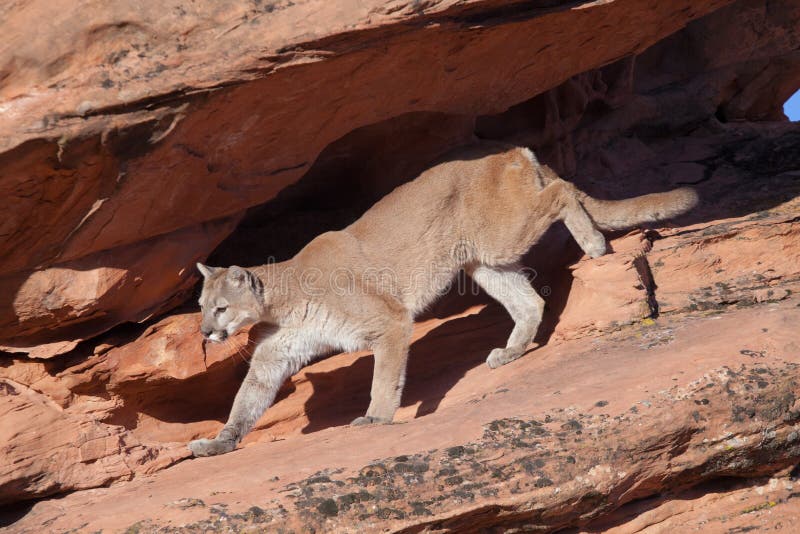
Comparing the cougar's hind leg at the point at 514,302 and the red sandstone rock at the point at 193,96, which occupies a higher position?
the red sandstone rock at the point at 193,96

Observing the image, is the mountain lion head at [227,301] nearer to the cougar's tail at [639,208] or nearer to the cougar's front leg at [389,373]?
the cougar's front leg at [389,373]

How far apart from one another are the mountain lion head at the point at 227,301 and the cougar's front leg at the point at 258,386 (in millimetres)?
299

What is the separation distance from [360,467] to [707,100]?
5730 millimetres

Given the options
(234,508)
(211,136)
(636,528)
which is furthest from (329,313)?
(636,528)

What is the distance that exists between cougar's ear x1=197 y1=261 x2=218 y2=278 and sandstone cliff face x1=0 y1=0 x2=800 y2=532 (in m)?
0.11

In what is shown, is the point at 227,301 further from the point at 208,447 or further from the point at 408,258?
the point at 408,258

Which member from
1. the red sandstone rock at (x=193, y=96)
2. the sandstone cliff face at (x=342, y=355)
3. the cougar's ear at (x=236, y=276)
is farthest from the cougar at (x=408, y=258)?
the red sandstone rock at (x=193, y=96)

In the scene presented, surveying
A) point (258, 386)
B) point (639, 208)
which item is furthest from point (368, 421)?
point (639, 208)

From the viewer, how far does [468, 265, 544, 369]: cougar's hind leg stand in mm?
6020

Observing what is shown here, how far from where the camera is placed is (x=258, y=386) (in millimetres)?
6016

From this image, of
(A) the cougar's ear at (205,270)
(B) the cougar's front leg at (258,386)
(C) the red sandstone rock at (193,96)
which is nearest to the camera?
(C) the red sandstone rock at (193,96)

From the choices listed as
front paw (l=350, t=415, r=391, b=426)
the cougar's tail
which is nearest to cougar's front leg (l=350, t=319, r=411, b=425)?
front paw (l=350, t=415, r=391, b=426)

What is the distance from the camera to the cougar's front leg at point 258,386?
580 centimetres

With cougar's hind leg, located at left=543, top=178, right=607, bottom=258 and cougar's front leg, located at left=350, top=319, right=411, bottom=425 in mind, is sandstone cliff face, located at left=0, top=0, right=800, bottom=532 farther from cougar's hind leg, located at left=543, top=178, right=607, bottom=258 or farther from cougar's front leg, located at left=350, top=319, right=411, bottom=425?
cougar's front leg, located at left=350, top=319, right=411, bottom=425
